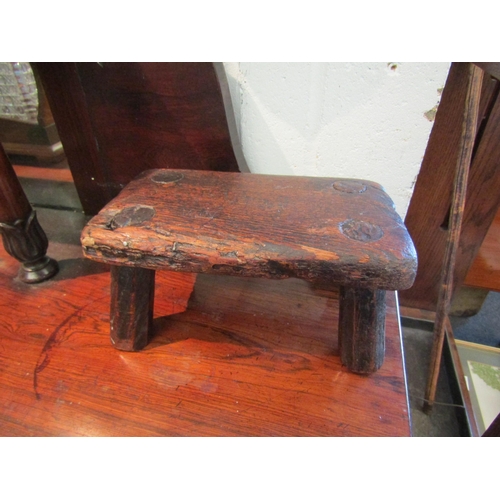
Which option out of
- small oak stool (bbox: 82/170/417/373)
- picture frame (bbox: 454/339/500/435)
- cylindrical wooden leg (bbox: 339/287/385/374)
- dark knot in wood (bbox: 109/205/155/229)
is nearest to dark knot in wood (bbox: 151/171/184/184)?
small oak stool (bbox: 82/170/417/373)

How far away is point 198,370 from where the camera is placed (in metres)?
0.67

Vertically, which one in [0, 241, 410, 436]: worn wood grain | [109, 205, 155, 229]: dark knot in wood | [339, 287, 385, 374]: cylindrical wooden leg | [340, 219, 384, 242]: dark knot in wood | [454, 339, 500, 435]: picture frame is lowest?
[454, 339, 500, 435]: picture frame

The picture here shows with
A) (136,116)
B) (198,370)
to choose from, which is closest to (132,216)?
(198,370)

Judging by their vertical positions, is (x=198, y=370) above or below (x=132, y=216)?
below

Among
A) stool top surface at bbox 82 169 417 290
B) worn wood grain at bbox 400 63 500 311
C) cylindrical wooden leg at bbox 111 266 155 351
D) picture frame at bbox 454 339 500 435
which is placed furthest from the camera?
picture frame at bbox 454 339 500 435

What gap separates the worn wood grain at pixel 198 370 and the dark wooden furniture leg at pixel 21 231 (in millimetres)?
56

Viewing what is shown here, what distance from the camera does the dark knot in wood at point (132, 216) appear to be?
562 mm

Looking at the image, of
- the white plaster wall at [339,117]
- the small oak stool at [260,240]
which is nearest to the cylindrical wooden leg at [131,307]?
the small oak stool at [260,240]

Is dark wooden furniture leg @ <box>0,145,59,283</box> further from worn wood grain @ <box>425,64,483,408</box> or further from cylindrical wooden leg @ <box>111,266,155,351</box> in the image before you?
worn wood grain @ <box>425,64,483,408</box>

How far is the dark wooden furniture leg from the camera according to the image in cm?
75

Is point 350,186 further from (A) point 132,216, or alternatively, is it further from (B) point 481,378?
(B) point 481,378

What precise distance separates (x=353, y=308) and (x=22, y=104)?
39.3 inches

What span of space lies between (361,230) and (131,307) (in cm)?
42

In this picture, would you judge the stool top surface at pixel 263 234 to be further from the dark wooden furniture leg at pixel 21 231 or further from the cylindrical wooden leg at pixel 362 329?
the dark wooden furniture leg at pixel 21 231
